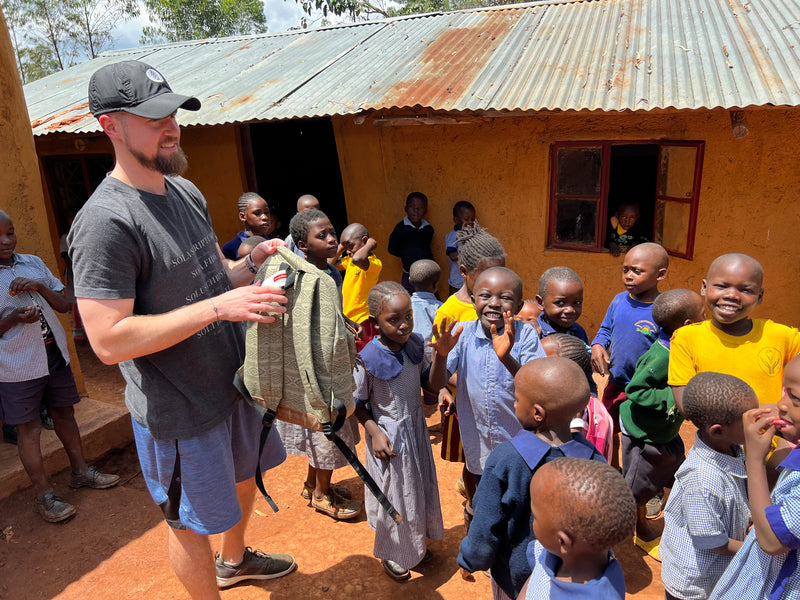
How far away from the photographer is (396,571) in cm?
268

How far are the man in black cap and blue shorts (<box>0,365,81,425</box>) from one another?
174 cm

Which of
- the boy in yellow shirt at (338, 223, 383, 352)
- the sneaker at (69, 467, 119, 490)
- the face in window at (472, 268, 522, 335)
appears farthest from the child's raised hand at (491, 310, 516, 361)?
the sneaker at (69, 467, 119, 490)

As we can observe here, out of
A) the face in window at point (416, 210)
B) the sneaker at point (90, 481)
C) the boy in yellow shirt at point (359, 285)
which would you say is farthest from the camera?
the face in window at point (416, 210)

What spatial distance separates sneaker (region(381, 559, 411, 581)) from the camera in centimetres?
268

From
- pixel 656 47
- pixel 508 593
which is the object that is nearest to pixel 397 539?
pixel 508 593

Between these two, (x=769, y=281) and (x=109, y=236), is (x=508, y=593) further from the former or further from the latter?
(x=769, y=281)

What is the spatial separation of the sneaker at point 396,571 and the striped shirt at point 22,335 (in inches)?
94.2

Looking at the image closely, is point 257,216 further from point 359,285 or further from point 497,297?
point 497,297

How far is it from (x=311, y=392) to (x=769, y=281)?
4.90 m

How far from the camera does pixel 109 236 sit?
68.1 inches

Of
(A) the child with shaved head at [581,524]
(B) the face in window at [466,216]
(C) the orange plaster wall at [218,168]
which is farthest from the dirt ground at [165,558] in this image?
(C) the orange plaster wall at [218,168]

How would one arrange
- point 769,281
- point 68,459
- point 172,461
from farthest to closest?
point 769,281 → point 68,459 → point 172,461

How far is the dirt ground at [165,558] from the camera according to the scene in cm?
268

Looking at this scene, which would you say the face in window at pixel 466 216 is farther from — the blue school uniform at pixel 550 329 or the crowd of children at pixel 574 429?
the blue school uniform at pixel 550 329
